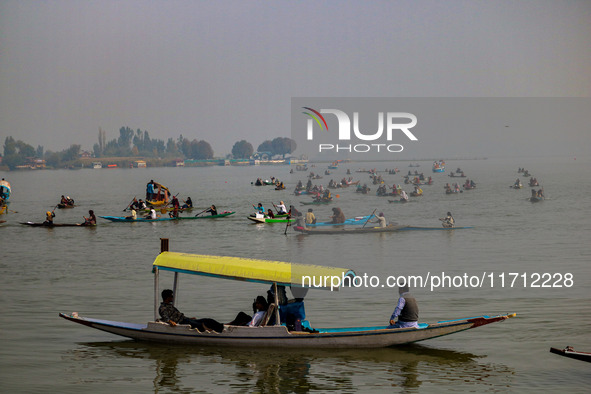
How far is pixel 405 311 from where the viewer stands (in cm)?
1616

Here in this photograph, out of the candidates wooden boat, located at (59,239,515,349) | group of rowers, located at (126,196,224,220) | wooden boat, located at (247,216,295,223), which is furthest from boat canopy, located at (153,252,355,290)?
group of rowers, located at (126,196,224,220)

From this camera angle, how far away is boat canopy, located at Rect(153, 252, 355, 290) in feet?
52.6

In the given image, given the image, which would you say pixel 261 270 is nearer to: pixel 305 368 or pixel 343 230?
pixel 305 368

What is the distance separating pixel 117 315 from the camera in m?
21.3

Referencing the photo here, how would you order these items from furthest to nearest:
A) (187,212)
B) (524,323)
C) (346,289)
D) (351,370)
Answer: (187,212) → (346,289) → (524,323) → (351,370)

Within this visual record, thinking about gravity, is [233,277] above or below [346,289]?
above

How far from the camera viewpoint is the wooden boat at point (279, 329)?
16141 mm

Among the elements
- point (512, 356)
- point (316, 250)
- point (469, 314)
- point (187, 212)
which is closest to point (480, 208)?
point (187, 212)

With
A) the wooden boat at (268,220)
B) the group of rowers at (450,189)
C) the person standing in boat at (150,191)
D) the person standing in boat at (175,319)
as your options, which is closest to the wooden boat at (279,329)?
the person standing in boat at (175,319)

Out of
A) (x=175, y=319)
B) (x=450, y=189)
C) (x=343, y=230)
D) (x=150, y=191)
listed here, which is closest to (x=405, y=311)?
(x=175, y=319)

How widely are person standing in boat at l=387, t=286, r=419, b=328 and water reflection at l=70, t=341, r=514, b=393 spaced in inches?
32.8

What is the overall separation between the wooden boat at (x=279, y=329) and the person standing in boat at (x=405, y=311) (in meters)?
0.17

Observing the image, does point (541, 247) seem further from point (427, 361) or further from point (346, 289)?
point (427, 361)

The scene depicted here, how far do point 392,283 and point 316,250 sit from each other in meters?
11.4
